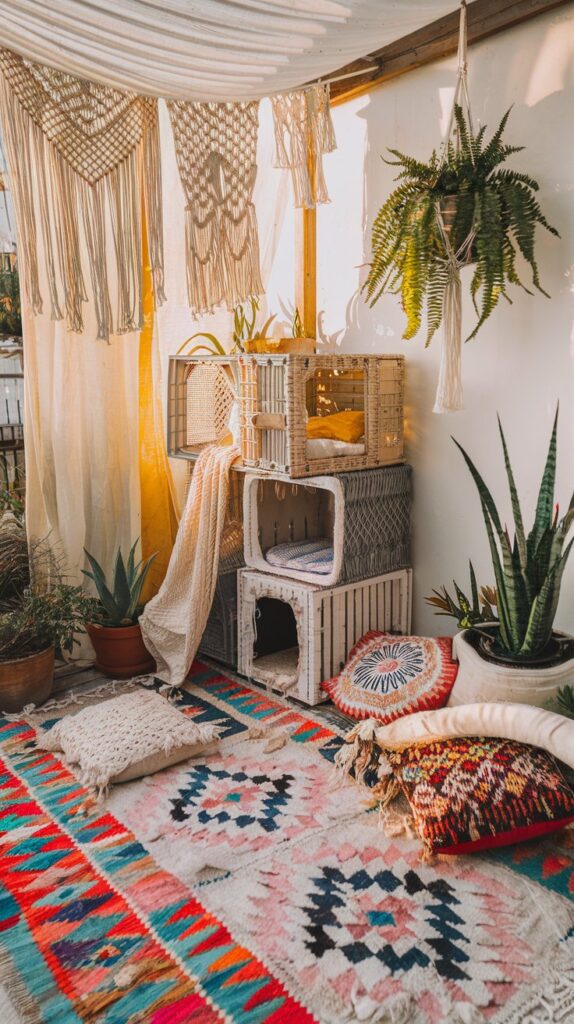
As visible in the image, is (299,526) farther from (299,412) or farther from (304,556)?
(299,412)

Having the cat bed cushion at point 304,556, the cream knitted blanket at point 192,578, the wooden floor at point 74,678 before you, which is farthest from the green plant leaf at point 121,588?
the cat bed cushion at point 304,556

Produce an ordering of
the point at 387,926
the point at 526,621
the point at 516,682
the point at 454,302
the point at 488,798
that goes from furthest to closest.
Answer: the point at 454,302, the point at 526,621, the point at 516,682, the point at 488,798, the point at 387,926

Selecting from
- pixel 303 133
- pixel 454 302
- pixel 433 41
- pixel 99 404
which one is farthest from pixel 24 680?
pixel 433 41

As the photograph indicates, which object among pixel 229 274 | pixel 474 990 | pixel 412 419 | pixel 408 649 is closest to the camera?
pixel 474 990

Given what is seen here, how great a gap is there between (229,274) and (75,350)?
765 mm

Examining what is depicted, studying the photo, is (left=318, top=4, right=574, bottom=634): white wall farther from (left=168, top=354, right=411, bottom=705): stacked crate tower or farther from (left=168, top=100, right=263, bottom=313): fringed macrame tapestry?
(left=168, top=100, right=263, bottom=313): fringed macrame tapestry

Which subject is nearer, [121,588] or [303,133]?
[303,133]

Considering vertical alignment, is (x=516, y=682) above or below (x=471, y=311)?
below

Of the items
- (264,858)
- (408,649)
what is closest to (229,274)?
(408,649)

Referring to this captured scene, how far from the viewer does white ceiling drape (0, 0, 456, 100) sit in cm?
203

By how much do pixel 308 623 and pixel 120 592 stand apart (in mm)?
847

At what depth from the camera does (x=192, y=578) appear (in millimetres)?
3162

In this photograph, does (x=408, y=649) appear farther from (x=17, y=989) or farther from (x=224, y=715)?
(x=17, y=989)

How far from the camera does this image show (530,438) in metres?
2.75
